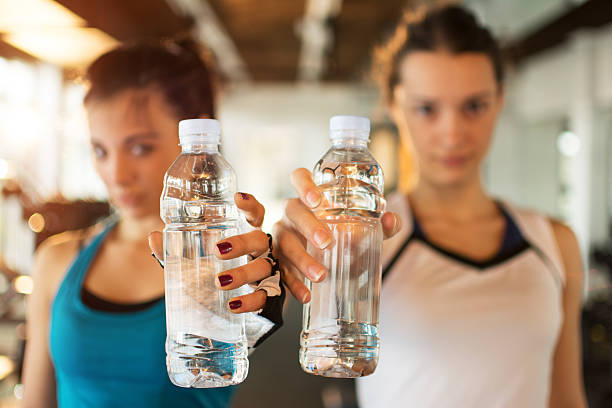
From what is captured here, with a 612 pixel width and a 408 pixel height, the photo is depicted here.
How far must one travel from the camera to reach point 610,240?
596 centimetres

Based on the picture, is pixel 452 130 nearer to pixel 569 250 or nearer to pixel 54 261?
pixel 569 250

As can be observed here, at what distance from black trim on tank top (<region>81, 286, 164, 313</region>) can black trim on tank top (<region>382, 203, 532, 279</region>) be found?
0.59m

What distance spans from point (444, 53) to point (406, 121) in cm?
19

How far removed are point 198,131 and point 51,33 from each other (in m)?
0.39

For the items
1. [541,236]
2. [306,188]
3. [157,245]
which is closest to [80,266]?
[157,245]

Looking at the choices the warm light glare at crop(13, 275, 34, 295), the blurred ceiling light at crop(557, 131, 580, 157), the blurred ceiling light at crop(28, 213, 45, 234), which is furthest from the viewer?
the blurred ceiling light at crop(557, 131, 580, 157)

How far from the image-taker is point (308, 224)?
73 centimetres

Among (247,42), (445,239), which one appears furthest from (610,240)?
(247,42)

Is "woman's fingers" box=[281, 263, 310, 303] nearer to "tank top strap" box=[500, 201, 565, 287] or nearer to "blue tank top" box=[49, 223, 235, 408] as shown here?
"blue tank top" box=[49, 223, 235, 408]

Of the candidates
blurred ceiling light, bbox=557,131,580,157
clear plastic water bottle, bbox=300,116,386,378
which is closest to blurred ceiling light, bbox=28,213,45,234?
clear plastic water bottle, bbox=300,116,386,378

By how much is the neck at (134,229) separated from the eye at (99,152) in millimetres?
179

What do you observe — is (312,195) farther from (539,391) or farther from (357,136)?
(539,391)

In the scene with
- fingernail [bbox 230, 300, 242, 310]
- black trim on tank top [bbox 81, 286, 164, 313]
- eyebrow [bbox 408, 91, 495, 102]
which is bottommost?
black trim on tank top [bbox 81, 286, 164, 313]

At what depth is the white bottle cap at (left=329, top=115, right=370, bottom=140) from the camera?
68cm
